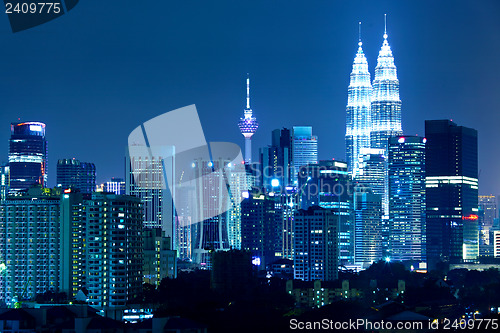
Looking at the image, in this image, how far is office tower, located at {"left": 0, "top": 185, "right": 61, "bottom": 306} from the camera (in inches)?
1736

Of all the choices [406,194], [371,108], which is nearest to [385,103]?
[371,108]

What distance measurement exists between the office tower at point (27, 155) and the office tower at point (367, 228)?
843 inches

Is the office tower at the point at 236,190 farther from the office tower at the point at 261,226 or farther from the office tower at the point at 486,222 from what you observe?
the office tower at the point at 486,222

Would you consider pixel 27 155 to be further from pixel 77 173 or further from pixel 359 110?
pixel 359 110

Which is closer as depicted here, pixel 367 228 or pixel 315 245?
pixel 315 245

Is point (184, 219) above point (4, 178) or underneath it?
underneath

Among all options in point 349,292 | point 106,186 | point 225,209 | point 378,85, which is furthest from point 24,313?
point 378,85

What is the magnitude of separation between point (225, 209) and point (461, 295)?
35510 mm

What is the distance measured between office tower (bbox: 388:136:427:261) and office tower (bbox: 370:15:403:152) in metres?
8.82

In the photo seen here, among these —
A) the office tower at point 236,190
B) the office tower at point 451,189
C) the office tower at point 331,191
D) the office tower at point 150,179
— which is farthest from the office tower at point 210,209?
the office tower at point 451,189

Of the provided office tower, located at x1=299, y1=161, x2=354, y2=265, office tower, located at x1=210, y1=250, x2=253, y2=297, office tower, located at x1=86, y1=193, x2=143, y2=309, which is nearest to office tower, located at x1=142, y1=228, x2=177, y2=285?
office tower, located at x1=210, y1=250, x2=253, y2=297

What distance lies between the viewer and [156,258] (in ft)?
161

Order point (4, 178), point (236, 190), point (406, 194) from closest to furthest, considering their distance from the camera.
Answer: point (4, 178)
point (236, 190)
point (406, 194)

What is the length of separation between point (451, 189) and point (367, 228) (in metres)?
6.39
